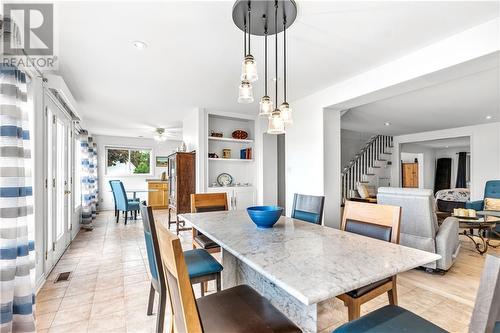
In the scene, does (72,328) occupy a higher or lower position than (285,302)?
lower

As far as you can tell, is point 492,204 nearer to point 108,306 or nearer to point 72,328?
point 108,306

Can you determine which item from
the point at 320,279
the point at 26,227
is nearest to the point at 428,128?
the point at 320,279

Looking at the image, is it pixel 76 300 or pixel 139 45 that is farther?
pixel 139 45

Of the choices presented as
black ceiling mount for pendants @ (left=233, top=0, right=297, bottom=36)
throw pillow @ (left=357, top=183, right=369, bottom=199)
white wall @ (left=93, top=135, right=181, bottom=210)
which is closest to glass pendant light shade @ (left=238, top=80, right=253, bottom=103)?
black ceiling mount for pendants @ (left=233, top=0, right=297, bottom=36)

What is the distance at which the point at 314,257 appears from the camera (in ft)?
3.79

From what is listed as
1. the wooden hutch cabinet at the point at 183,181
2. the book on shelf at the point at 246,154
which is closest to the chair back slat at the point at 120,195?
the wooden hutch cabinet at the point at 183,181

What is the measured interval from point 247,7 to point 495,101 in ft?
15.9

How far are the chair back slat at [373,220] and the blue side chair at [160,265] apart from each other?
1.01 meters

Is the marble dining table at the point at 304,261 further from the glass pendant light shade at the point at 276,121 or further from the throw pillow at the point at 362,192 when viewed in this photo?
the throw pillow at the point at 362,192

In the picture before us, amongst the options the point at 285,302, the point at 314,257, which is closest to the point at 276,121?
the point at 314,257

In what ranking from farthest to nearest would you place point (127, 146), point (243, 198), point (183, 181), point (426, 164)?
point (426, 164) → point (127, 146) → point (243, 198) → point (183, 181)

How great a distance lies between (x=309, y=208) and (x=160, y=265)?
4.69 feet

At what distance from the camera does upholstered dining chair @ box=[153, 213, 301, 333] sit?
854mm

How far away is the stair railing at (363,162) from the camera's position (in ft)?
23.9
